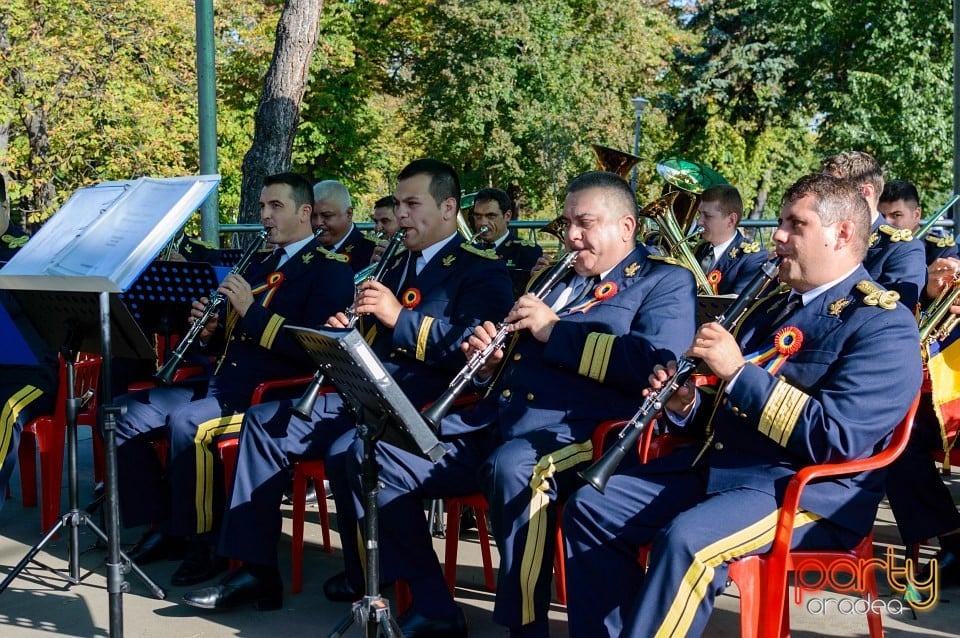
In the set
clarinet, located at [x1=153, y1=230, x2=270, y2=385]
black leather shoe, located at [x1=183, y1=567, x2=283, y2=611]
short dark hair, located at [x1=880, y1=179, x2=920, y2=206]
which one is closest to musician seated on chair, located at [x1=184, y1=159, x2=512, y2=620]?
black leather shoe, located at [x1=183, y1=567, x2=283, y2=611]

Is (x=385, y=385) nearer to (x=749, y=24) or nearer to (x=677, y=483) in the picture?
(x=677, y=483)

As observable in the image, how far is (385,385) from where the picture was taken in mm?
2994

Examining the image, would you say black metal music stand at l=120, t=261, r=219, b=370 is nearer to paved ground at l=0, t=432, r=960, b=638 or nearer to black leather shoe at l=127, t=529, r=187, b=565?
black leather shoe at l=127, t=529, r=187, b=565

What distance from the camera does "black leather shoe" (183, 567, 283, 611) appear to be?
4.33 meters

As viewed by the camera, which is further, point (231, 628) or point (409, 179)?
point (409, 179)

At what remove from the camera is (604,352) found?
386 cm

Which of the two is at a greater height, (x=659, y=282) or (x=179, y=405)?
(x=659, y=282)

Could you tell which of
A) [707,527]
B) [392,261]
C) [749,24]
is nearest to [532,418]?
[707,527]

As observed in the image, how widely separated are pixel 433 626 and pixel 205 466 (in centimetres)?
143

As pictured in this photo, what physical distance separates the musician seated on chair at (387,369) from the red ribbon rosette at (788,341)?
1.44 m

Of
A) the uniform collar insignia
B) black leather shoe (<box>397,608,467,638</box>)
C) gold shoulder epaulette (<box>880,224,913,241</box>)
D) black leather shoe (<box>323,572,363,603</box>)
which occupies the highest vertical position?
gold shoulder epaulette (<box>880,224,913,241</box>)

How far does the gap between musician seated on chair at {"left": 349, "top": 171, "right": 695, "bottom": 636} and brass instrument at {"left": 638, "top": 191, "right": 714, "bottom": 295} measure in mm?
1826

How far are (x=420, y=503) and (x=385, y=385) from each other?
1232 mm

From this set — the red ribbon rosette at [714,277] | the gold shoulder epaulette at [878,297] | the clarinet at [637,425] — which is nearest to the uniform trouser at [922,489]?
the gold shoulder epaulette at [878,297]
